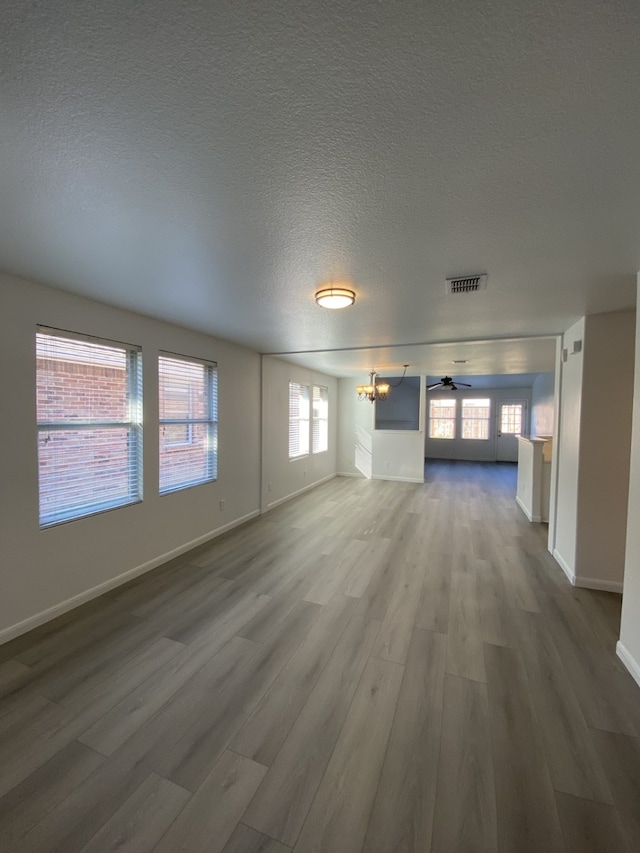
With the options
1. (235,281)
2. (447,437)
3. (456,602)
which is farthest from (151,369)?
(447,437)

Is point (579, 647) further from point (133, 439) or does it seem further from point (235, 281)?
point (133, 439)

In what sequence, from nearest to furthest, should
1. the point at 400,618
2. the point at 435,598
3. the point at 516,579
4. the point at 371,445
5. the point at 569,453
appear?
1. the point at 400,618
2. the point at 435,598
3. the point at 516,579
4. the point at 569,453
5. the point at 371,445

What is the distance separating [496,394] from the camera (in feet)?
35.2

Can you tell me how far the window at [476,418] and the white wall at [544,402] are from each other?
5.63ft

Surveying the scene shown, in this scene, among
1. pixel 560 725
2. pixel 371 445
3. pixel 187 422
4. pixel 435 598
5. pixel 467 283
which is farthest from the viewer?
pixel 371 445

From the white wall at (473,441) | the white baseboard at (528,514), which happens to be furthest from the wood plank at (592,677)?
the white wall at (473,441)

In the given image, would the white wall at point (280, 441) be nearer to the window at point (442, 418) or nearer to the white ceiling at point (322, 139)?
the white ceiling at point (322, 139)

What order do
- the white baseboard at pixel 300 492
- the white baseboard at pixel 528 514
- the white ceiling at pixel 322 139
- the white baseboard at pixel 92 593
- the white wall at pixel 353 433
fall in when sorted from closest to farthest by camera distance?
the white ceiling at pixel 322 139
the white baseboard at pixel 92 593
the white baseboard at pixel 528 514
the white baseboard at pixel 300 492
the white wall at pixel 353 433

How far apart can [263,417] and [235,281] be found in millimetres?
2921

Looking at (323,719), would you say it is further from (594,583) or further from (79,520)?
(594,583)

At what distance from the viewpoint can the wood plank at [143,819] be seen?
120 centimetres

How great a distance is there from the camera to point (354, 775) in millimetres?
1442

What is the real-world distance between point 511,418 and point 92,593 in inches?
437

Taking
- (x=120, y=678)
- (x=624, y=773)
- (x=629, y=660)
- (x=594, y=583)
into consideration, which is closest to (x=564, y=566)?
(x=594, y=583)
